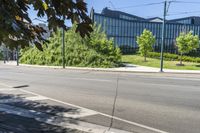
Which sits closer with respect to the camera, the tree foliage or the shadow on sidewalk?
the shadow on sidewalk

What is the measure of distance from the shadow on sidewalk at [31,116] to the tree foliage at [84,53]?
27979 mm

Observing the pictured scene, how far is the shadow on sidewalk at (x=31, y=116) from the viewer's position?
289 inches

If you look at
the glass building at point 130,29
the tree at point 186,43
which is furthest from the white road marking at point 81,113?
the glass building at point 130,29

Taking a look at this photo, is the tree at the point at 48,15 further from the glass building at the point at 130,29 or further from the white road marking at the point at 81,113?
the glass building at the point at 130,29

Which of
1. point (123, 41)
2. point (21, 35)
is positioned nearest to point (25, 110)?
point (21, 35)

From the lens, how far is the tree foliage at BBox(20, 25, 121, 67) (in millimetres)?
40031

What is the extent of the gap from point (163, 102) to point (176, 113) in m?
1.86

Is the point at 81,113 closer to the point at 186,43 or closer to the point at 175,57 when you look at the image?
the point at 186,43

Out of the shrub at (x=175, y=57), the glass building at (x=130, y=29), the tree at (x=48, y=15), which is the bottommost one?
the shrub at (x=175, y=57)

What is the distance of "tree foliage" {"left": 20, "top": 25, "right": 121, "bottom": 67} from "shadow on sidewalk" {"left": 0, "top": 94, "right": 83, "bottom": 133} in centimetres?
2798

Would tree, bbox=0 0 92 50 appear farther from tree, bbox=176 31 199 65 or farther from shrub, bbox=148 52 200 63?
shrub, bbox=148 52 200 63

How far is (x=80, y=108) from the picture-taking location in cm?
998

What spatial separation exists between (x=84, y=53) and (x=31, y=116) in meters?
32.5

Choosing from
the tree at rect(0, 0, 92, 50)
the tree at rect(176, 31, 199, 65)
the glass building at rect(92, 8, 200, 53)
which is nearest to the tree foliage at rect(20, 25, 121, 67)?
the tree at rect(176, 31, 199, 65)
